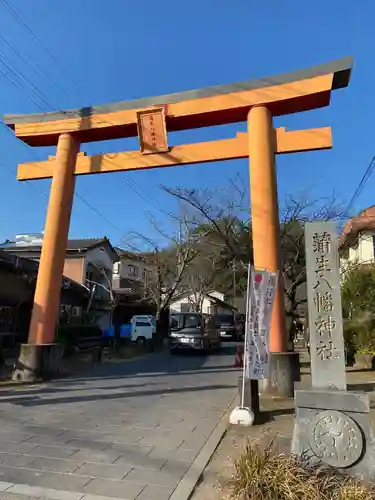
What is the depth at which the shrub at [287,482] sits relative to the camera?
11.1 feet

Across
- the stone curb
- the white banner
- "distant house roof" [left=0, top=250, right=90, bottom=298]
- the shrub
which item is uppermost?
"distant house roof" [left=0, top=250, right=90, bottom=298]

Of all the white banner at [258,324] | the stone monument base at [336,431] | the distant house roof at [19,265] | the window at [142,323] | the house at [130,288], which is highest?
the house at [130,288]

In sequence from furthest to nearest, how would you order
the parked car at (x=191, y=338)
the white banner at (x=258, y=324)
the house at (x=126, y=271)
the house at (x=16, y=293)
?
the house at (x=126, y=271)
the parked car at (x=191, y=338)
the house at (x=16, y=293)
the white banner at (x=258, y=324)

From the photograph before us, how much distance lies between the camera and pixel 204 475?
4.44 m

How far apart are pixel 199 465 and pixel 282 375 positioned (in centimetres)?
453

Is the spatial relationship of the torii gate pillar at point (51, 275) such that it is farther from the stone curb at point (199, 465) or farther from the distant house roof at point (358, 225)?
the distant house roof at point (358, 225)

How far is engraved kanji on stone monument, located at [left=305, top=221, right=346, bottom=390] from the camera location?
15.0 feet

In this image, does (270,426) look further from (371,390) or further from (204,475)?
(371,390)

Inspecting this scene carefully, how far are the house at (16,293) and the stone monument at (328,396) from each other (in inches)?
497

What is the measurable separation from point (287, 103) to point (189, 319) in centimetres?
1476

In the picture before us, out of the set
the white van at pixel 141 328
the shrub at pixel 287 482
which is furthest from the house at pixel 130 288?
the shrub at pixel 287 482

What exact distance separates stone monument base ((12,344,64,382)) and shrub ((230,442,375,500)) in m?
8.20

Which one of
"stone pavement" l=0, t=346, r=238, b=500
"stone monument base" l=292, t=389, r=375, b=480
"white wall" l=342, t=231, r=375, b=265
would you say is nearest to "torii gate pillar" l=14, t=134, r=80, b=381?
"stone pavement" l=0, t=346, r=238, b=500

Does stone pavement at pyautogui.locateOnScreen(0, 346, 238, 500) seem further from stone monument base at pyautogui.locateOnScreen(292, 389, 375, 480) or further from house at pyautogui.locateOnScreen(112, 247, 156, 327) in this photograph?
house at pyautogui.locateOnScreen(112, 247, 156, 327)
